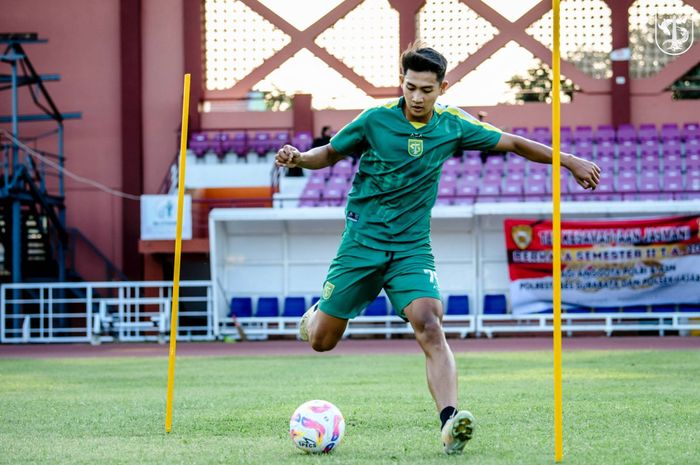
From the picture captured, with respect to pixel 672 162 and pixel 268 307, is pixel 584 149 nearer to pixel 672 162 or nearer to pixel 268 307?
pixel 672 162

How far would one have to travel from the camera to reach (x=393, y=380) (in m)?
13.5

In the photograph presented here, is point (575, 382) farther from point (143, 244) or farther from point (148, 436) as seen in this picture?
point (143, 244)

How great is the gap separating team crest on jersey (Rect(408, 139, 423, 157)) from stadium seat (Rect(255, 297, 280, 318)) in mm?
20477

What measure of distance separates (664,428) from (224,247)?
20631mm

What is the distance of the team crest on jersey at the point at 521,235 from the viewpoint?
26531mm

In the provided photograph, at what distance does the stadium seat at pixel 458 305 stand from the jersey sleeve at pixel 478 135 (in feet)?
65.6

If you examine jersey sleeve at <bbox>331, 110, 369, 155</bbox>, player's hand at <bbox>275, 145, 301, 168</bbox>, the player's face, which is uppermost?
the player's face

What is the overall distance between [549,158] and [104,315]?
20846mm

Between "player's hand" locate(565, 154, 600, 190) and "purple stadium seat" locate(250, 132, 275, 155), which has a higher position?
"purple stadium seat" locate(250, 132, 275, 155)

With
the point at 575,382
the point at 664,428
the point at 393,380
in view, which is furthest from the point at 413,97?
the point at 393,380

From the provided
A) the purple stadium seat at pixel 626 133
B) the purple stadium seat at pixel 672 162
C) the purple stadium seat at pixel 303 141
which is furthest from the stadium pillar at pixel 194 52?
the purple stadium seat at pixel 672 162

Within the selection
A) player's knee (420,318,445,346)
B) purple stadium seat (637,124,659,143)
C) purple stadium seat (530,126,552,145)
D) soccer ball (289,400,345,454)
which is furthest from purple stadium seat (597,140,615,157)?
soccer ball (289,400,345,454)

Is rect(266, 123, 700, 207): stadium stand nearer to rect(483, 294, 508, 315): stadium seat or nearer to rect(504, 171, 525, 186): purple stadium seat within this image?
rect(504, 171, 525, 186): purple stadium seat

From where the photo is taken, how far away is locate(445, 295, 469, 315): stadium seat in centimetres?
2700
